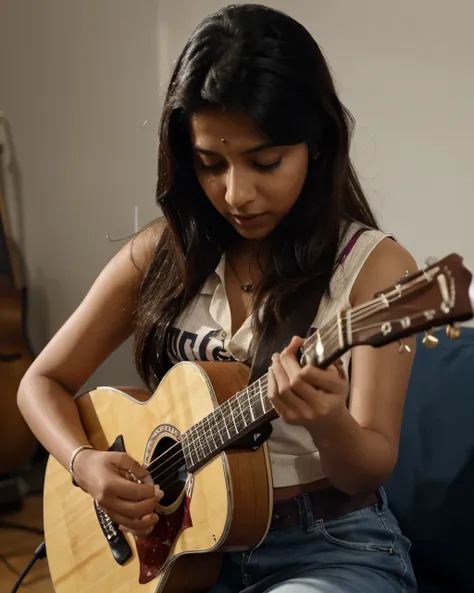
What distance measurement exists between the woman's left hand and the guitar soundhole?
1.00 feet

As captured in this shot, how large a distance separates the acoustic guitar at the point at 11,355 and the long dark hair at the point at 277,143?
102cm

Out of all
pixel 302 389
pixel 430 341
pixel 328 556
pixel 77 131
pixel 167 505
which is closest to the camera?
pixel 430 341

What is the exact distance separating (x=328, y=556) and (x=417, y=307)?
476 mm

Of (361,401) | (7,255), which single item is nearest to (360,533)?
(361,401)

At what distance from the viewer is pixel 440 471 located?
3.95ft

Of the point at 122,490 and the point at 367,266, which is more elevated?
the point at 367,266

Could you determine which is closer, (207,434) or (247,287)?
(207,434)

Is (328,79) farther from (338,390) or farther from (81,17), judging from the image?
(81,17)

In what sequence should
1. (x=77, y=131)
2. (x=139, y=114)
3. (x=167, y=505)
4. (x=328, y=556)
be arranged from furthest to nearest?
(x=77, y=131), (x=139, y=114), (x=167, y=505), (x=328, y=556)

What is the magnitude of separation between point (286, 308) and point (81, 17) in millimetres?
1510

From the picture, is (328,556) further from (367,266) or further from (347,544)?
(367,266)

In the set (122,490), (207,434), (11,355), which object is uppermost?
(207,434)

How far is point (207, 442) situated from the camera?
1.00 m

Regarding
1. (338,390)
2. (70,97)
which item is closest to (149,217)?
(70,97)
